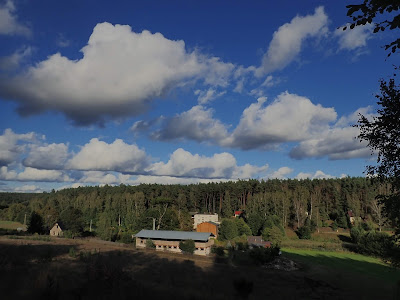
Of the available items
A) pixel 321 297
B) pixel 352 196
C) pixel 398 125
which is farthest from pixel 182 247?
pixel 352 196

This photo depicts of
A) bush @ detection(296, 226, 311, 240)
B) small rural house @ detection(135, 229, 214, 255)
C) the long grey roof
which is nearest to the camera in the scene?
small rural house @ detection(135, 229, 214, 255)

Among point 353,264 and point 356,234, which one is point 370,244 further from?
point 353,264

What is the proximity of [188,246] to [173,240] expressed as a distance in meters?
5.38

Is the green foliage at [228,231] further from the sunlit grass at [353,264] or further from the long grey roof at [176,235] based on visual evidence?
the sunlit grass at [353,264]

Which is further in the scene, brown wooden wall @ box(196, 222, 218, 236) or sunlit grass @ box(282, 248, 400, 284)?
brown wooden wall @ box(196, 222, 218, 236)

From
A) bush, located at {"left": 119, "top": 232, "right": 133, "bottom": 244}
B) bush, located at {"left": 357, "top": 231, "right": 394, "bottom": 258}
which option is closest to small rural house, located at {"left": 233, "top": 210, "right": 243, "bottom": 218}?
bush, located at {"left": 357, "top": 231, "right": 394, "bottom": 258}

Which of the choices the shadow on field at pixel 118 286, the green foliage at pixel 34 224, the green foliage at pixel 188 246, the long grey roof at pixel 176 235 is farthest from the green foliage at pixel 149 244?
the shadow on field at pixel 118 286

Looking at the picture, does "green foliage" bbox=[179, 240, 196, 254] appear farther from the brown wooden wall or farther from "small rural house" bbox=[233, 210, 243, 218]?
"small rural house" bbox=[233, 210, 243, 218]

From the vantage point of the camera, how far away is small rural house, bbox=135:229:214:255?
48.0 metres

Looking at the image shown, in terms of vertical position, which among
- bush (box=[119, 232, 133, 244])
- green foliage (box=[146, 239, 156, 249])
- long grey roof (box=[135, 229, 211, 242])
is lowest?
bush (box=[119, 232, 133, 244])

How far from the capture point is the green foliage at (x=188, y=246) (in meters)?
46.5

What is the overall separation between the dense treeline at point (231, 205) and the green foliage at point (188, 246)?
19459 mm

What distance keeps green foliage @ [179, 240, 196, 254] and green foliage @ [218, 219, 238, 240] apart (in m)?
21.3

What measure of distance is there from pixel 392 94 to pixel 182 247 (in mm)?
41174
